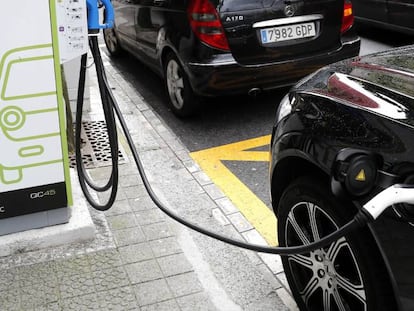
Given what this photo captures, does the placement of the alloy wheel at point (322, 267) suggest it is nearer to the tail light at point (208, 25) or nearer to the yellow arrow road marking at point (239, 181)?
the yellow arrow road marking at point (239, 181)

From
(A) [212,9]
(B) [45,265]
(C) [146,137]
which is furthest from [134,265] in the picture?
(A) [212,9]

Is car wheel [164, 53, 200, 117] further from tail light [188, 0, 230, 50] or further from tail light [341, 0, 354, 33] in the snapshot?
tail light [341, 0, 354, 33]

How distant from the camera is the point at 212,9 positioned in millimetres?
4762

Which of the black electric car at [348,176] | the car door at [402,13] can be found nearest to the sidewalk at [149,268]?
the black electric car at [348,176]

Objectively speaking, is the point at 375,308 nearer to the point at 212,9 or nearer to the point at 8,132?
the point at 8,132

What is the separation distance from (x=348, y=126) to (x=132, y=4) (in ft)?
14.8

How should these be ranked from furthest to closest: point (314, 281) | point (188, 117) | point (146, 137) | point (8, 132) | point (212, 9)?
point (188, 117) → point (146, 137) → point (212, 9) → point (8, 132) → point (314, 281)

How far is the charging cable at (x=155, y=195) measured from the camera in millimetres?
1751

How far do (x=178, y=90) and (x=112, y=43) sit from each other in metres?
2.68

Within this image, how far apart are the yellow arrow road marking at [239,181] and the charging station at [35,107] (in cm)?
126

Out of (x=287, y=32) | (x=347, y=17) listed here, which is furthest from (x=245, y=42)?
(x=347, y=17)

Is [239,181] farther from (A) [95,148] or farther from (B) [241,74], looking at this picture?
(A) [95,148]

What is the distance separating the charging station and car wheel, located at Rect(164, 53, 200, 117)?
2277 mm

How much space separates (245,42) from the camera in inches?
190
